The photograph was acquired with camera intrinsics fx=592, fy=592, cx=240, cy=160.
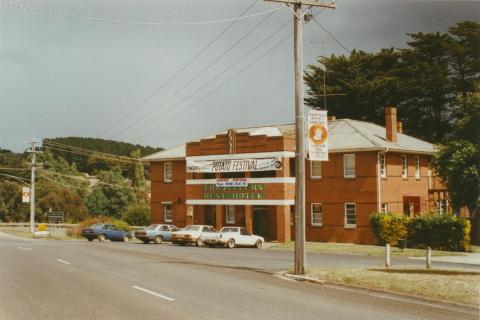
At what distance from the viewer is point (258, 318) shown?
11.9 meters

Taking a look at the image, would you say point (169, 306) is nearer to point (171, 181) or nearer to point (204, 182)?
point (204, 182)

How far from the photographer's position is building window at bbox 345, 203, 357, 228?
140ft

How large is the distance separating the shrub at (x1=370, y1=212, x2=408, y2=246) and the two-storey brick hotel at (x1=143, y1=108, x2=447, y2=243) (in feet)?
8.47

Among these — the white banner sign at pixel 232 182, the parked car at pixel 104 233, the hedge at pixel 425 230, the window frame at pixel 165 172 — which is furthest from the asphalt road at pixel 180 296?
the window frame at pixel 165 172

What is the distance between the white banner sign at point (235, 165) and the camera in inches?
1720

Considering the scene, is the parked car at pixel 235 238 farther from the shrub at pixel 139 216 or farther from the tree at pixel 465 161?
the shrub at pixel 139 216

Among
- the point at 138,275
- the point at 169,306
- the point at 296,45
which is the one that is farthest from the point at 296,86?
the point at 169,306

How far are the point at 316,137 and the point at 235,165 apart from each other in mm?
24847

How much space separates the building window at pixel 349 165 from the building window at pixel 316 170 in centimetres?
195

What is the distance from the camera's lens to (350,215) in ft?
141

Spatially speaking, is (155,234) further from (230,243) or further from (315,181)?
(315,181)

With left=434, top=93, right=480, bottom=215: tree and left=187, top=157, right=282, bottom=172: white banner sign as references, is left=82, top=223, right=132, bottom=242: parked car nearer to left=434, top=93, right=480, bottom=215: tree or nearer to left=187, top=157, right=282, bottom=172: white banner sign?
left=187, top=157, right=282, bottom=172: white banner sign

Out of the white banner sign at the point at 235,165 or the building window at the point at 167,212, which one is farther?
the building window at the point at 167,212

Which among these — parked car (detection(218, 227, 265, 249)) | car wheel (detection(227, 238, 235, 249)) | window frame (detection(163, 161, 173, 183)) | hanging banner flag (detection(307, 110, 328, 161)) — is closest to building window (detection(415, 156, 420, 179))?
parked car (detection(218, 227, 265, 249))
